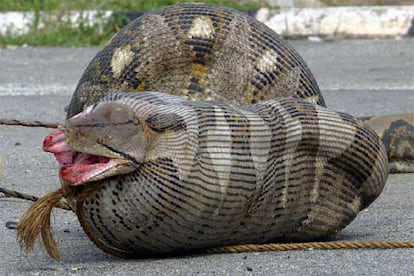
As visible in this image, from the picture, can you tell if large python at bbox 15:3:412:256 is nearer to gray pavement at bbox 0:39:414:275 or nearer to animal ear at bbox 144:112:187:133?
animal ear at bbox 144:112:187:133

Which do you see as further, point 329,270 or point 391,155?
point 391,155

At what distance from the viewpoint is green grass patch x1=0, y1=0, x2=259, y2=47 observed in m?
11.0

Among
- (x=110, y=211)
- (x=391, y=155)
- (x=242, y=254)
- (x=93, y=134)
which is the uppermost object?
(x=93, y=134)

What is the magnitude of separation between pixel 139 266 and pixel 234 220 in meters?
0.38

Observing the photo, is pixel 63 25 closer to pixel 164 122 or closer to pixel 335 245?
pixel 335 245

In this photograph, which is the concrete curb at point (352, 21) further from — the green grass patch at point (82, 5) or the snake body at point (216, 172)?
the snake body at point (216, 172)

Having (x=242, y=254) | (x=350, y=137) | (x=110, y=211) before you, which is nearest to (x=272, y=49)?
(x=350, y=137)

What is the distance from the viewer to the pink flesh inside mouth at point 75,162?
4090 mm

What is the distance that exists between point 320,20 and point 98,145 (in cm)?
743

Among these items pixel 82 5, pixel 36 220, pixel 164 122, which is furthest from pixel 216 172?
pixel 82 5

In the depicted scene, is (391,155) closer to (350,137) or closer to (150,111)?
(350,137)

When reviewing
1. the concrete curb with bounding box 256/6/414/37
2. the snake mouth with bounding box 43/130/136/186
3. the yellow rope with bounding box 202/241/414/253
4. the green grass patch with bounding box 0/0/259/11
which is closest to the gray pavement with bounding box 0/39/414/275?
the yellow rope with bounding box 202/241/414/253

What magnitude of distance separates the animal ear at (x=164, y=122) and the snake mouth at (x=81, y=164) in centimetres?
18

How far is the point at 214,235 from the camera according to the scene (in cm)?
444
